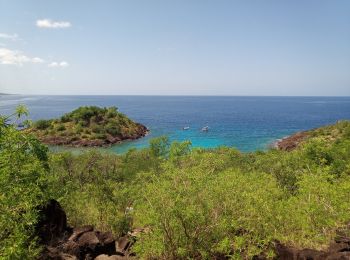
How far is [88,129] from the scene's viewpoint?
4311 inches

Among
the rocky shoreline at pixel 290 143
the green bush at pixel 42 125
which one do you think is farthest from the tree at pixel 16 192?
the green bush at pixel 42 125

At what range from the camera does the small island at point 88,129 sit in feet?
335

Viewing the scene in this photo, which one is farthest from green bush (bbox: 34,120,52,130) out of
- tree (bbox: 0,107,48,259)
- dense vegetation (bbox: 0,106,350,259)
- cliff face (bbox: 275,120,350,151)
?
tree (bbox: 0,107,48,259)

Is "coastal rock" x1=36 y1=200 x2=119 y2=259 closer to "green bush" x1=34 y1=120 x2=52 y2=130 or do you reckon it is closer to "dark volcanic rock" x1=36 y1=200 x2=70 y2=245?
"dark volcanic rock" x1=36 y1=200 x2=70 y2=245

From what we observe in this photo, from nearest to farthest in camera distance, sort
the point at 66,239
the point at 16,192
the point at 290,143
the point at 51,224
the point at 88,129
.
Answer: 1. the point at 16,192
2. the point at 51,224
3. the point at 66,239
4. the point at 290,143
5. the point at 88,129

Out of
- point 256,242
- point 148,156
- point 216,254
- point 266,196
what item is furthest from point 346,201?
point 148,156

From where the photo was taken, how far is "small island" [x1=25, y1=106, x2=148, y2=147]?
102 meters

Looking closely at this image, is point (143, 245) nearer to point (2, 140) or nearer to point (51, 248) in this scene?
point (51, 248)

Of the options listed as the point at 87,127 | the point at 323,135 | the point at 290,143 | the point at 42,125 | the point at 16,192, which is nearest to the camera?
the point at 16,192

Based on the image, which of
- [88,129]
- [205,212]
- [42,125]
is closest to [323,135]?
[88,129]

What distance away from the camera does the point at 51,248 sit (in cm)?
1966

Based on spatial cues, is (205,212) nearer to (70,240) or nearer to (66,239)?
(70,240)

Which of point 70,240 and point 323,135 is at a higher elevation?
point 70,240

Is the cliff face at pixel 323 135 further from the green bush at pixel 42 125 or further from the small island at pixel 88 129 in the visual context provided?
the green bush at pixel 42 125
